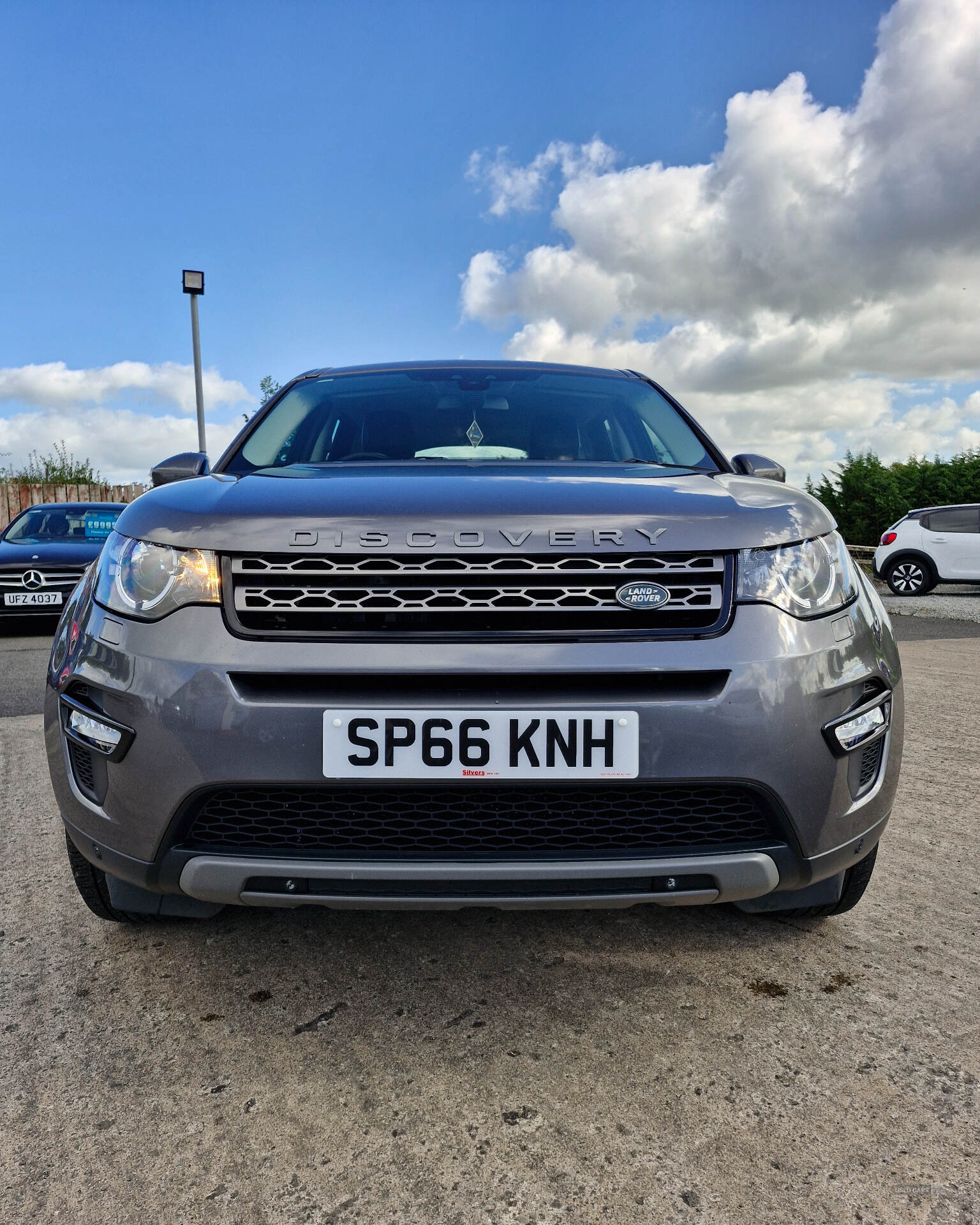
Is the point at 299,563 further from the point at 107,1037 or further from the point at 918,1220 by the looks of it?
the point at 918,1220

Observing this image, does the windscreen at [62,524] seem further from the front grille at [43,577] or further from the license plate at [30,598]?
the license plate at [30,598]

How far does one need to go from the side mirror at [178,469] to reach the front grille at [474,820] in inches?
49.7

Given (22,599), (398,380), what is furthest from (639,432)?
(22,599)

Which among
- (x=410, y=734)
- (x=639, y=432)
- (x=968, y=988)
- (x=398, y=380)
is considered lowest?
(x=968, y=988)

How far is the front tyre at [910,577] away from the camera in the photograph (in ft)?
47.8

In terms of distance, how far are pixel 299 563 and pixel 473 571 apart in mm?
336

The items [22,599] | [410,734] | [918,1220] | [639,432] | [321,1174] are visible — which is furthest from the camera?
[22,599]

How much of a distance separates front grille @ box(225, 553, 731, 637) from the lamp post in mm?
9709

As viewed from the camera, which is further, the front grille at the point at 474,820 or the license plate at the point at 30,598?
the license plate at the point at 30,598

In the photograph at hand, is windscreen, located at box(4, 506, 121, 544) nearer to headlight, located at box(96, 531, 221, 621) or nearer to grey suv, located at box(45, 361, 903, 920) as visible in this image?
headlight, located at box(96, 531, 221, 621)

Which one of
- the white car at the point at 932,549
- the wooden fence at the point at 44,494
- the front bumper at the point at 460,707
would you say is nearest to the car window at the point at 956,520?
the white car at the point at 932,549

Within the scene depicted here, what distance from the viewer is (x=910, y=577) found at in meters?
14.7

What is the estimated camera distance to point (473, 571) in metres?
1.75

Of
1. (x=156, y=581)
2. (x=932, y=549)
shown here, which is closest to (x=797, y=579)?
(x=156, y=581)
